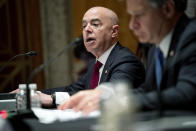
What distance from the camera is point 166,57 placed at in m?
1.47

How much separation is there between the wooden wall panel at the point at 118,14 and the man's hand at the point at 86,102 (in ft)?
4.54

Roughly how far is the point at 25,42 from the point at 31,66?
0.41 meters

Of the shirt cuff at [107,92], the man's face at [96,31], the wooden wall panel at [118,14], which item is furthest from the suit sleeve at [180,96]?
the wooden wall panel at [118,14]

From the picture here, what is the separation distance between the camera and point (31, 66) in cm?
556

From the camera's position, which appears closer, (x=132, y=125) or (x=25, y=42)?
(x=132, y=125)

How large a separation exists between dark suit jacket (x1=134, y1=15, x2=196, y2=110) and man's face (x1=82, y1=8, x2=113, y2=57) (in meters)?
0.90

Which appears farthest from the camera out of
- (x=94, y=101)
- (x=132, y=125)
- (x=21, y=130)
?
(x=94, y=101)

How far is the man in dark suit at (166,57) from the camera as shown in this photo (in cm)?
127

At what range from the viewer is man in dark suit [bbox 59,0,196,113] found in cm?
127

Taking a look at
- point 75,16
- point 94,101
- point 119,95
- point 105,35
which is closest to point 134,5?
point 94,101

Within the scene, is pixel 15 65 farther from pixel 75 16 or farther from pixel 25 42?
pixel 75 16

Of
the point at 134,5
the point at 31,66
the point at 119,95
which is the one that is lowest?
the point at 31,66

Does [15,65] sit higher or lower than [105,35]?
lower

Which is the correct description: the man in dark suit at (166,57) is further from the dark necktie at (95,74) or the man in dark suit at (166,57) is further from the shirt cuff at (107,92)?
the dark necktie at (95,74)
